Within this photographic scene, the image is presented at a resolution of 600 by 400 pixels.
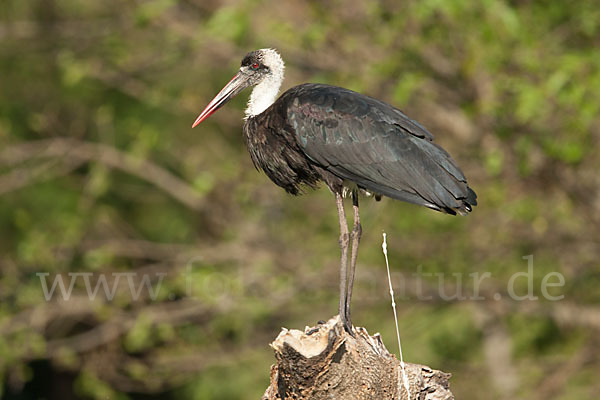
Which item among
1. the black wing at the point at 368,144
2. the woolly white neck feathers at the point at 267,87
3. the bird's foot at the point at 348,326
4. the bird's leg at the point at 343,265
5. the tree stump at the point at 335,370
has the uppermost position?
the woolly white neck feathers at the point at 267,87

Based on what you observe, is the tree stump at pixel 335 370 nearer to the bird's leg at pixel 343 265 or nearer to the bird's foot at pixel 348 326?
the bird's foot at pixel 348 326

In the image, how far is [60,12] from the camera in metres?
11.9

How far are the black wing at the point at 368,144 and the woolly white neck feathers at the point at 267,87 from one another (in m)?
0.50

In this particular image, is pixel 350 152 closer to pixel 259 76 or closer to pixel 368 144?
pixel 368 144

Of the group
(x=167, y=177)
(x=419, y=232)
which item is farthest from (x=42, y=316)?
(x=419, y=232)

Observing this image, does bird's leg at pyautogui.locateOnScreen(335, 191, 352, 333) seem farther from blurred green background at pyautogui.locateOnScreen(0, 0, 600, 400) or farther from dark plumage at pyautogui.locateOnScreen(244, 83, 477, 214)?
blurred green background at pyautogui.locateOnScreen(0, 0, 600, 400)

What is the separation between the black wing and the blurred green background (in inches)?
82.5

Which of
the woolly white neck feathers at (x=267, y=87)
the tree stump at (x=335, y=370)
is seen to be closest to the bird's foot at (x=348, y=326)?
the tree stump at (x=335, y=370)

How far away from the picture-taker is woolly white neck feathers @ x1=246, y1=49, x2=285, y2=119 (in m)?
5.63

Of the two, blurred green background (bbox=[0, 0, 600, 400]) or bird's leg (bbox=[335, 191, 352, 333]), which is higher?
blurred green background (bbox=[0, 0, 600, 400])

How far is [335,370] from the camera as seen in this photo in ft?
12.6

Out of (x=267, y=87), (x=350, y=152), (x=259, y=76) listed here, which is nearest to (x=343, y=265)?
(x=350, y=152)

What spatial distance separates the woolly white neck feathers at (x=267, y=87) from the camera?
5.63 metres

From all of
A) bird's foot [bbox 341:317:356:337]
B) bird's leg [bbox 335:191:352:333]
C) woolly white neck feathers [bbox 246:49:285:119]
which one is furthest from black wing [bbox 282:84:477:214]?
bird's foot [bbox 341:317:356:337]
